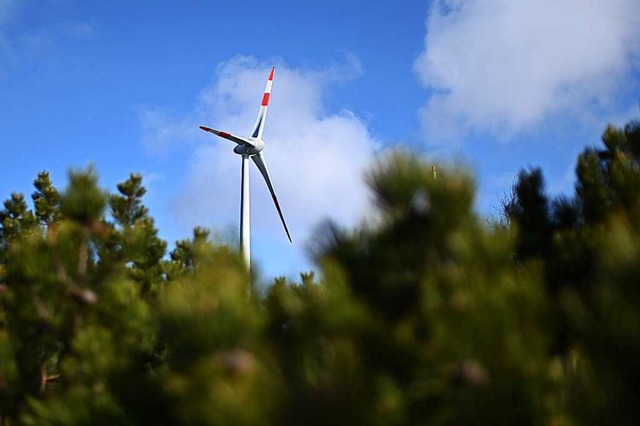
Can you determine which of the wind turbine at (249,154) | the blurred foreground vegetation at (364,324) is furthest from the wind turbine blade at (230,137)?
the blurred foreground vegetation at (364,324)

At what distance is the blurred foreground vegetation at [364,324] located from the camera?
3.13 meters

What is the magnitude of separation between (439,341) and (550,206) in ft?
11.5

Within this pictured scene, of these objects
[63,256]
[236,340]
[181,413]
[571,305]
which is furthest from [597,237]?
[63,256]

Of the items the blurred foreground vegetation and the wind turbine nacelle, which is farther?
the wind turbine nacelle

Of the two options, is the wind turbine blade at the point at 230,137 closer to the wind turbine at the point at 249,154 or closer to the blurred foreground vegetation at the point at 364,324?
the wind turbine at the point at 249,154

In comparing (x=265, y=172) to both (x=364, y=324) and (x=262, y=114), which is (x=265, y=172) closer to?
(x=262, y=114)

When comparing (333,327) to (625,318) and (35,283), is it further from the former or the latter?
(35,283)

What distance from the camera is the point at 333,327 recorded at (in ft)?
11.4

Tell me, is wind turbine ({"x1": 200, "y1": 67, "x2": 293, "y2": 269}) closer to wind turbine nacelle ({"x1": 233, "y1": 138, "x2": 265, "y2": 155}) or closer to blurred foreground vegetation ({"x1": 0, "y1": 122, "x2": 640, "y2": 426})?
wind turbine nacelle ({"x1": 233, "y1": 138, "x2": 265, "y2": 155})

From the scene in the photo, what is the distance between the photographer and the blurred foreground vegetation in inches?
123

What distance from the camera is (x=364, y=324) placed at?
360 cm

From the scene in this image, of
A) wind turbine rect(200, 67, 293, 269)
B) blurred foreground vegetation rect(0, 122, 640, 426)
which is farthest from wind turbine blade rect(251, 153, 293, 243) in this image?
blurred foreground vegetation rect(0, 122, 640, 426)

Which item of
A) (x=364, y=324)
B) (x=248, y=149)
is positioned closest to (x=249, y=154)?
(x=248, y=149)

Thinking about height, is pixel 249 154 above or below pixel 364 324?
above
